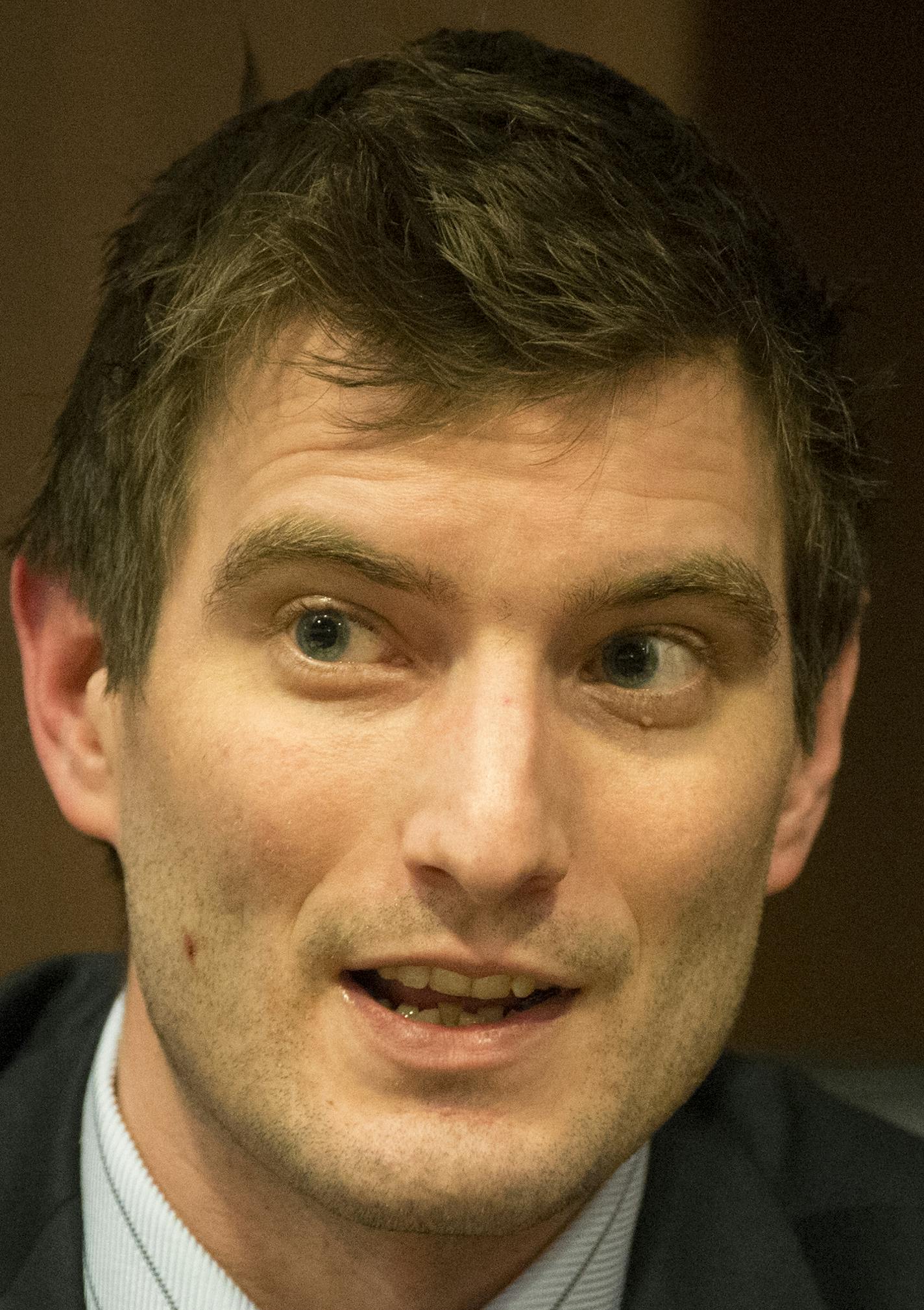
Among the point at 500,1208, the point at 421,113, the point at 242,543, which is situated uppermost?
the point at 421,113

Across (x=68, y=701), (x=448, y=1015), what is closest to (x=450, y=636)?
(x=448, y=1015)

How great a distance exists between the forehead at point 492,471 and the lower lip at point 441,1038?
33 cm

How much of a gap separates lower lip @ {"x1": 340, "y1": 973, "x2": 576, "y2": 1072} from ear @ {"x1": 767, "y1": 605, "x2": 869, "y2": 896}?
0.34 m

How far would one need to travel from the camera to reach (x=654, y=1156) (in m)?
1.51

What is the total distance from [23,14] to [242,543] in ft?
2.60

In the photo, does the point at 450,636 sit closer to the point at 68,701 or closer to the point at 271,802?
the point at 271,802

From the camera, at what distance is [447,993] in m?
1.16

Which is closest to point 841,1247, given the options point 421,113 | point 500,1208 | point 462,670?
point 500,1208

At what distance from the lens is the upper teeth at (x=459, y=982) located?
1152 millimetres

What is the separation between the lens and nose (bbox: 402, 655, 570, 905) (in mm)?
1080

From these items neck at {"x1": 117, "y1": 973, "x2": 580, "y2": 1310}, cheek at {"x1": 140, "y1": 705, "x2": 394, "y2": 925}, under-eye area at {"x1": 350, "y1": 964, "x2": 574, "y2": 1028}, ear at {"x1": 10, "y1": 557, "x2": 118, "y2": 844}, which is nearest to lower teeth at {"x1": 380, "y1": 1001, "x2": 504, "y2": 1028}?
under-eye area at {"x1": 350, "y1": 964, "x2": 574, "y2": 1028}

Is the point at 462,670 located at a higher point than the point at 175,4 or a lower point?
lower

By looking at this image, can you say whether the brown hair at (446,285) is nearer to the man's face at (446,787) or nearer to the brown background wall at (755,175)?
the man's face at (446,787)

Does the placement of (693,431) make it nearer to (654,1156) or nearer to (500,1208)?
(500,1208)
